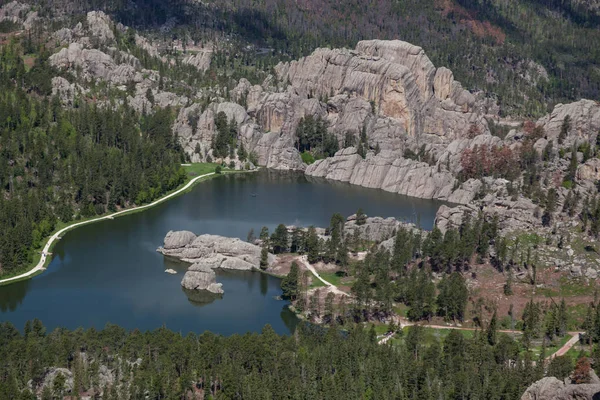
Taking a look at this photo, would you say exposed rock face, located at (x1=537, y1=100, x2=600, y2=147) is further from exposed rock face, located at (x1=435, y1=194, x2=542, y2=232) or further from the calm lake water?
exposed rock face, located at (x1=435, y1=194, x2=542, y2=232)

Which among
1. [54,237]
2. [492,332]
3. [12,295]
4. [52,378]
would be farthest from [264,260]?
[52,378]

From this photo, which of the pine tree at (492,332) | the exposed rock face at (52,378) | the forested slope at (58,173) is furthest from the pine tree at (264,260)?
the exposed rock face at (52,378)

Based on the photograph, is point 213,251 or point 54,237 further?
point 54,237

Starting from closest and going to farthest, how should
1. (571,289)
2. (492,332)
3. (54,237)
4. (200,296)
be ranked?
(492,332)
(571,289)
(200,296)
(54,237)

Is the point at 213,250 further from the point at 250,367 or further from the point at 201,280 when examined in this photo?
the point at 250,367

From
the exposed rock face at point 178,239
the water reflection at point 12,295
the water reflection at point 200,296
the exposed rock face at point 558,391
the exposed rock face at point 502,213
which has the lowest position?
the water reflection at point 12,295

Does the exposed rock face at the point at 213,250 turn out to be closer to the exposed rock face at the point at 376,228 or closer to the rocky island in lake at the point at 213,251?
the rocky island in lake at the point at 213,251

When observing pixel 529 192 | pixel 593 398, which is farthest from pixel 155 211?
pixel 593 398
